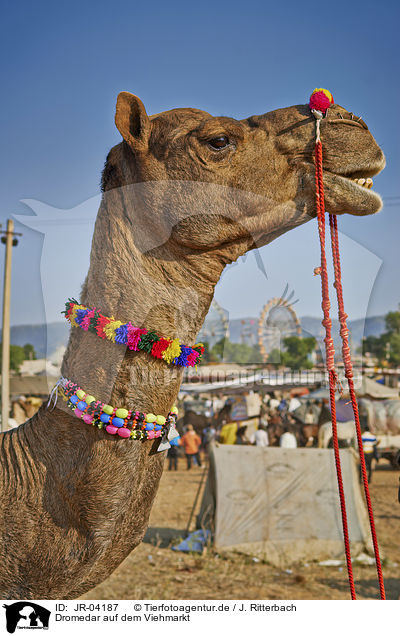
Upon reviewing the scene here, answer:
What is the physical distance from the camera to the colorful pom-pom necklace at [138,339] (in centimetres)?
199

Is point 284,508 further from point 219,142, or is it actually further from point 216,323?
point 219,142

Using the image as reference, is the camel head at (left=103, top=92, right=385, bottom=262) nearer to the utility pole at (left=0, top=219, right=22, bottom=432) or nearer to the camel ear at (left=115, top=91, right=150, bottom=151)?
the camel ear at (left=115, top=91, right=150, bottom=151)

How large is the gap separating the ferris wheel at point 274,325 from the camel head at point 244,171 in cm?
80

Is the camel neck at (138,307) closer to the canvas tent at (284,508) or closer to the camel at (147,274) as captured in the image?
the camel at (147,274)

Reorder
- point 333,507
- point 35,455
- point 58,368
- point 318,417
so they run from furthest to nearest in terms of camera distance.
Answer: point 318,417 → point 333,507 → point 58,368 → point 35,455

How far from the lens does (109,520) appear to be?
197 cm

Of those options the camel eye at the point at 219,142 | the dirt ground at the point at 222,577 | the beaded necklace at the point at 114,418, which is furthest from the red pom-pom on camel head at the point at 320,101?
the dirt ground at the point at 222,577

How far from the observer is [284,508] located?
8250 millimetres

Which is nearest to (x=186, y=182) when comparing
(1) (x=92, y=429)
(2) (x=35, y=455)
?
(1) (x=92, y=429)

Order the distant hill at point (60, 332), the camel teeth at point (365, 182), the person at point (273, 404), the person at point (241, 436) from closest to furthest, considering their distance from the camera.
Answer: the camel teeth at point (365, 182)
the distant hill at point (60, 332)
the person at point (241, 436)
the person at point (273, 404)
